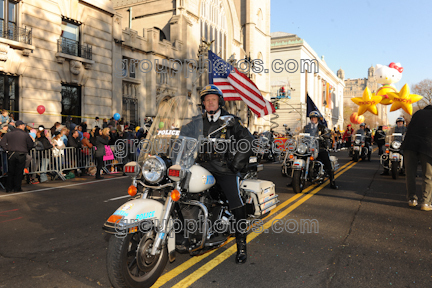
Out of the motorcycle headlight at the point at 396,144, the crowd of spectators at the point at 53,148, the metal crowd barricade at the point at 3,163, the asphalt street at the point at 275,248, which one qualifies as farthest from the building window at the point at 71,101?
the motorcycle headlight at the point at 396,144

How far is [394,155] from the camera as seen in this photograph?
35.8 feet

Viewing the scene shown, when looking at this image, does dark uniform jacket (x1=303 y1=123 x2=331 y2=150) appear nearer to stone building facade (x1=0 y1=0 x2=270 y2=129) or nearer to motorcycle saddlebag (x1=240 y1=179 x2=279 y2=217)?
stone building facade (x1=0 y1=0 x2=270 y2=129)

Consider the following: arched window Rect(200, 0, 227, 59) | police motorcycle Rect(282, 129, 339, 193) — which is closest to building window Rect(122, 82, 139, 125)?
arched window Rect(200, 0, 227, 59)

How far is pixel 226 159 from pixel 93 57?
18599 mm

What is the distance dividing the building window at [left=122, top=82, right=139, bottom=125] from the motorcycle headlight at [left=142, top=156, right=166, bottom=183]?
20.6m

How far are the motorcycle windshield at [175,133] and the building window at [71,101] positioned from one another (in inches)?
659

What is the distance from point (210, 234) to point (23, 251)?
8.75ft

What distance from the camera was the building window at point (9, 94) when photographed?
15.7 m

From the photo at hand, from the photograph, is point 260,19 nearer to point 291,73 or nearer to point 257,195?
point 291,73

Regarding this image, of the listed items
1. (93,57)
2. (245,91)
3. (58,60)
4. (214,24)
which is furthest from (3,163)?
(214,24)

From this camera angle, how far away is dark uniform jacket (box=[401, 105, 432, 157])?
6582mm

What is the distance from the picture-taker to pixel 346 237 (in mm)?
4906

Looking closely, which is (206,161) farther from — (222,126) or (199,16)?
(199,16)

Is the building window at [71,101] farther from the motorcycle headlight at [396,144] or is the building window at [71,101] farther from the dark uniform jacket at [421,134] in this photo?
the dark uniform jacket at [421,134]
